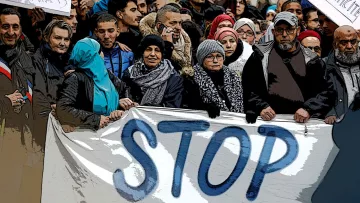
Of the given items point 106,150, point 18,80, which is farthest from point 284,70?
point 18,80

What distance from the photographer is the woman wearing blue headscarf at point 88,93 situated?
9.56 metres

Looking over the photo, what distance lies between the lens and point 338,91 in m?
9.80

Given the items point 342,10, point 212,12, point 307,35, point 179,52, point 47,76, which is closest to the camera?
point 47,76

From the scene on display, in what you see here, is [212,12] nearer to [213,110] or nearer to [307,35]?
[307,35]

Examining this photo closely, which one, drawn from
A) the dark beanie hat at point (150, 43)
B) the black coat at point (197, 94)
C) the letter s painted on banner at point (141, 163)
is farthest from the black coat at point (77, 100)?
the black coat at point (197, 94)

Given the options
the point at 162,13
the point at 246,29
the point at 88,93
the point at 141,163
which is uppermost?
the point at 162,13

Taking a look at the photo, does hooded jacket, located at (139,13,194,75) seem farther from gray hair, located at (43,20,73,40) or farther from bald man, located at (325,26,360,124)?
bald man, located at (325,26,360,124)

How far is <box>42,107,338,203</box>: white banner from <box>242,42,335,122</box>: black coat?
124 mm

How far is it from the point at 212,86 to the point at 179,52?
967 mm

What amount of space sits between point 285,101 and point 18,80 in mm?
2470

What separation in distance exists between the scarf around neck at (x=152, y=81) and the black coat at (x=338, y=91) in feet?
4.87

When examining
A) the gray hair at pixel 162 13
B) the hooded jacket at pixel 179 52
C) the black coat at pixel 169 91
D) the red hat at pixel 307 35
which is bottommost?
the black coat at pixel 169 91

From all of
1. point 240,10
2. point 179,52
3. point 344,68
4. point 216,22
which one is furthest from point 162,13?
point 240,10

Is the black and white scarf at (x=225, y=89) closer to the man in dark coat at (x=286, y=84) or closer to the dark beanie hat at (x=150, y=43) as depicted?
the man in dark coat at (x=286, y=84)
